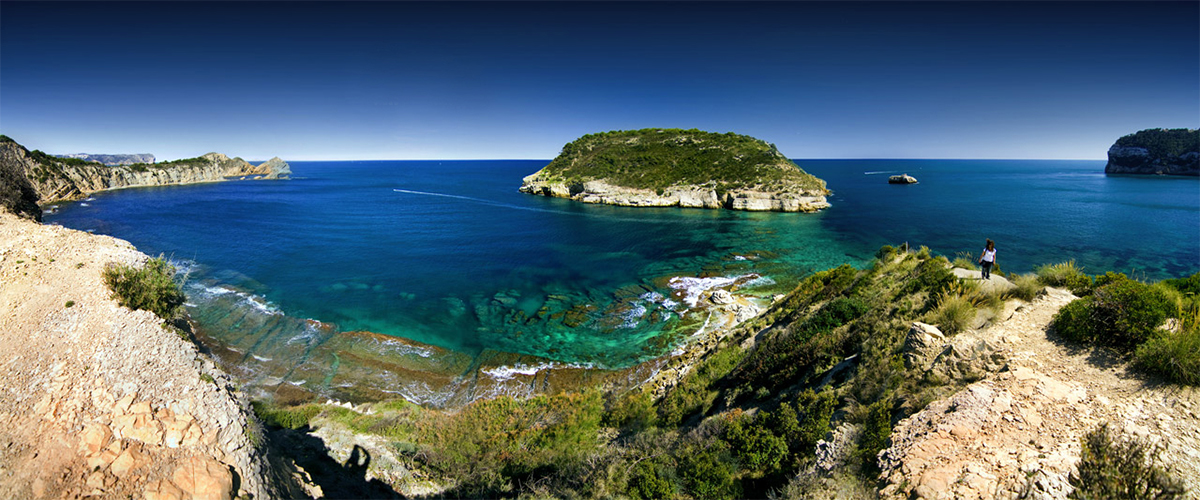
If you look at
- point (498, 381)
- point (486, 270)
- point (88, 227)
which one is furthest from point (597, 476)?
point (88, 227)

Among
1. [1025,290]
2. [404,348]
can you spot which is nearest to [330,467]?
[404,348]

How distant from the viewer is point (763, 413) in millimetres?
9047

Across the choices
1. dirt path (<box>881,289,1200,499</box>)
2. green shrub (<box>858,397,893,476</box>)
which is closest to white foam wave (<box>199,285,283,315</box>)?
green shrub (<box>858,397,893,476</box>)

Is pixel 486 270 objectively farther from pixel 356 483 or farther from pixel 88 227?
pixel 88 227

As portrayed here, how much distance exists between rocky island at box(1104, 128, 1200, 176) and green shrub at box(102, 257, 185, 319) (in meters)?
200

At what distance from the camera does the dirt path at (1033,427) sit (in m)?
5.41

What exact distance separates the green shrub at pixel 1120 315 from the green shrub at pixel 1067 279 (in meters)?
2.57

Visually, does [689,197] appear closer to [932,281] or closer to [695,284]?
[695,284]

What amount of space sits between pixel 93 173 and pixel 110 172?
6.93 meters

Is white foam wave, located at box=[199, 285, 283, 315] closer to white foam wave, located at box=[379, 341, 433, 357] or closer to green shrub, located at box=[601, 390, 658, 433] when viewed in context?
white foam wave, located at box=[379, 341, 433, 357]

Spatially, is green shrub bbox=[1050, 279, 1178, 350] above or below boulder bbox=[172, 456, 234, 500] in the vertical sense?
above

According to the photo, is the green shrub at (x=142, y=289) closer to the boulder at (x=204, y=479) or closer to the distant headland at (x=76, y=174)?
the boulder at (x=204, y=479)

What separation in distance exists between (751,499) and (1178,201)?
103 metres

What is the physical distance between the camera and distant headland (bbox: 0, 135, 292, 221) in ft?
81.9
